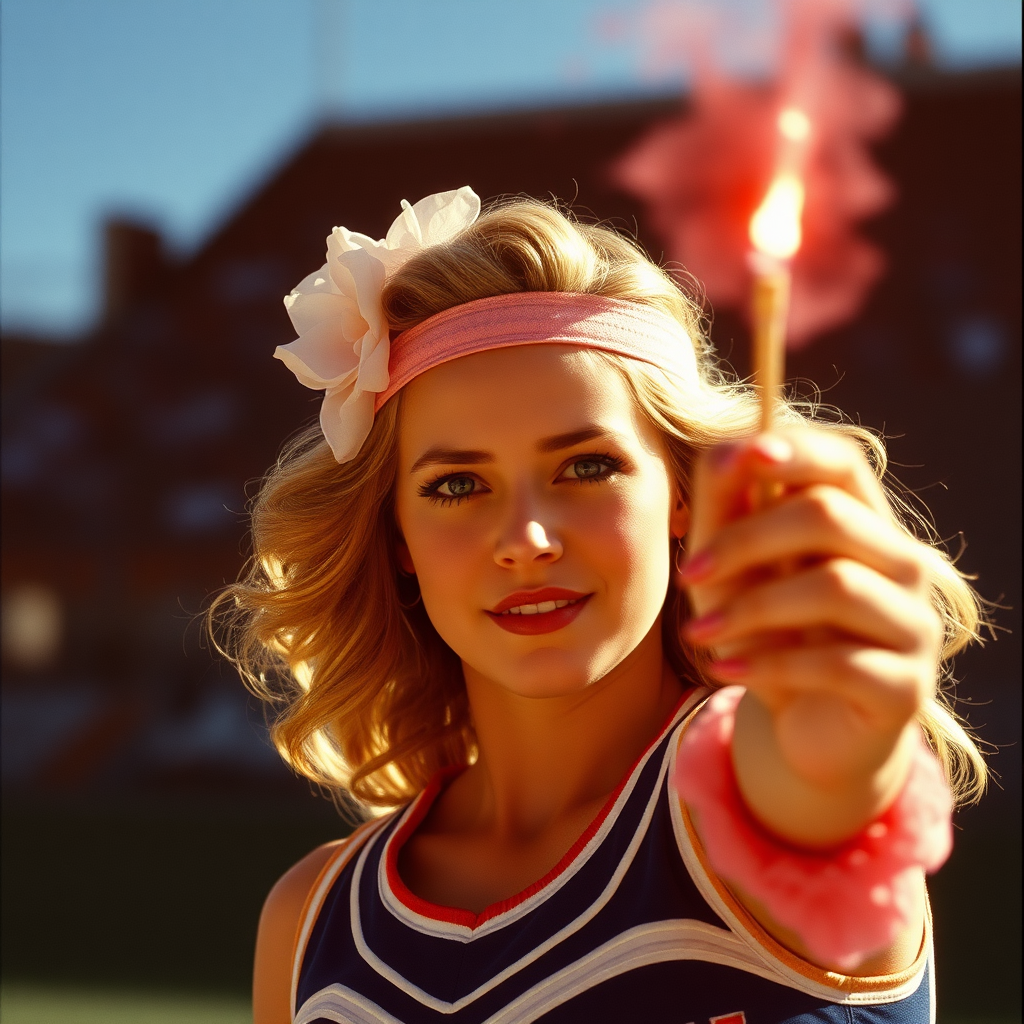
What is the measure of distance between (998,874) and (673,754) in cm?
396

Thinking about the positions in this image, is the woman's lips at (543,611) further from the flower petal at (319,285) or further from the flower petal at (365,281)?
the flower petal at (319,285)

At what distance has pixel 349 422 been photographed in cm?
148

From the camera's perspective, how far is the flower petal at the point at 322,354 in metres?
1.53

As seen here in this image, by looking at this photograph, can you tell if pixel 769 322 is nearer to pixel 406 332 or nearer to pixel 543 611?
pixel 543 611

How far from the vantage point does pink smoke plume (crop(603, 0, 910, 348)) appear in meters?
0.82

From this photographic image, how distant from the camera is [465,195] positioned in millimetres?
1558

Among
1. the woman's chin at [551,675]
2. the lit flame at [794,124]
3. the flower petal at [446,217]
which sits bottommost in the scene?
the woman's chin at [551,675]

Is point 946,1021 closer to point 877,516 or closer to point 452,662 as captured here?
point 452,662

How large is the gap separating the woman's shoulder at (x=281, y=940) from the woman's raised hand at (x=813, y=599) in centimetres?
96

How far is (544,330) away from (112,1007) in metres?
3.17

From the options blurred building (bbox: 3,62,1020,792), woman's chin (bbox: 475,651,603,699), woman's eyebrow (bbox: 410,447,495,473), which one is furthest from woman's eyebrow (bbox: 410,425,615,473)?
blurred building (bbox: 3,62,1020,792)

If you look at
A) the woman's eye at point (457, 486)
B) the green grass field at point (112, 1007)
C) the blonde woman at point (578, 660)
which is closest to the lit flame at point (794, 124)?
the blonde woman at point (578, 660)

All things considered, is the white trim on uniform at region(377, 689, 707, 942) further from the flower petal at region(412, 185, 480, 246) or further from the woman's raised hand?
the flower petal at region(412, 185, 480, 246)

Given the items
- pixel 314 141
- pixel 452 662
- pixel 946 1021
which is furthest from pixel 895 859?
pixel 314 141
